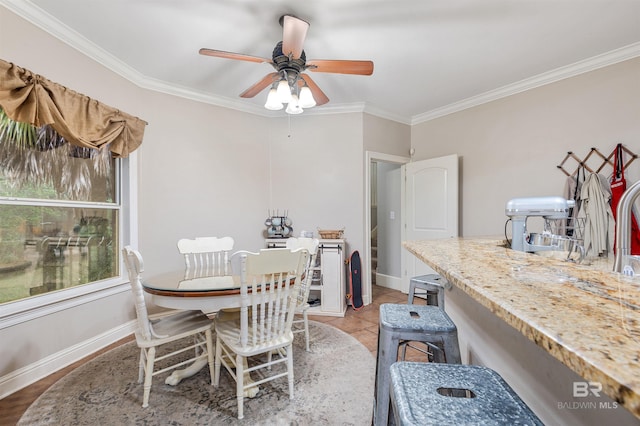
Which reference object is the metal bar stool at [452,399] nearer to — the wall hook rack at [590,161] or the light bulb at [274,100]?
the light bulb at [274,100]

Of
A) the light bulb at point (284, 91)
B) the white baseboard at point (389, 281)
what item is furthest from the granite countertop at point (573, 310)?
the white baseboard at point (389, 281)

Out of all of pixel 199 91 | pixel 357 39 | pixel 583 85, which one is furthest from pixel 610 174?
pixel 199 91

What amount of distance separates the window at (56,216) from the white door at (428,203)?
3469mm

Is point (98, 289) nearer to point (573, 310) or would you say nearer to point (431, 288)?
point (431, 288)

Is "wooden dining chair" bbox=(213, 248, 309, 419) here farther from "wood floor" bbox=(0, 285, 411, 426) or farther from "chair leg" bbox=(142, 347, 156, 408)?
"wood floor" bbox=(0, 285, 411, 426)

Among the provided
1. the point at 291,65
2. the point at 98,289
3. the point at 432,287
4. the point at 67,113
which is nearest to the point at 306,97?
the point at 291,65

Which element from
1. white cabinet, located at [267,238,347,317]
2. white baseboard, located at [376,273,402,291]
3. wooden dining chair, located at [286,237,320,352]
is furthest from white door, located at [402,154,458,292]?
wooden dining chair, located at [286,237,320,352]

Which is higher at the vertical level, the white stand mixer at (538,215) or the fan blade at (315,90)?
the fan blade at (315,90)

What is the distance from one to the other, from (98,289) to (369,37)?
3122 mm

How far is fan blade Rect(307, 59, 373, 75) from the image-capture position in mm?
2045

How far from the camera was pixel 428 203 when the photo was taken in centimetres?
395

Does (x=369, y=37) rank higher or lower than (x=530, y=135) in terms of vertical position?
higher

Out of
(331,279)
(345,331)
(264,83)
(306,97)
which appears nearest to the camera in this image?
(306,97)

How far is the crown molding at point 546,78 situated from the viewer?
2545 millimetres
